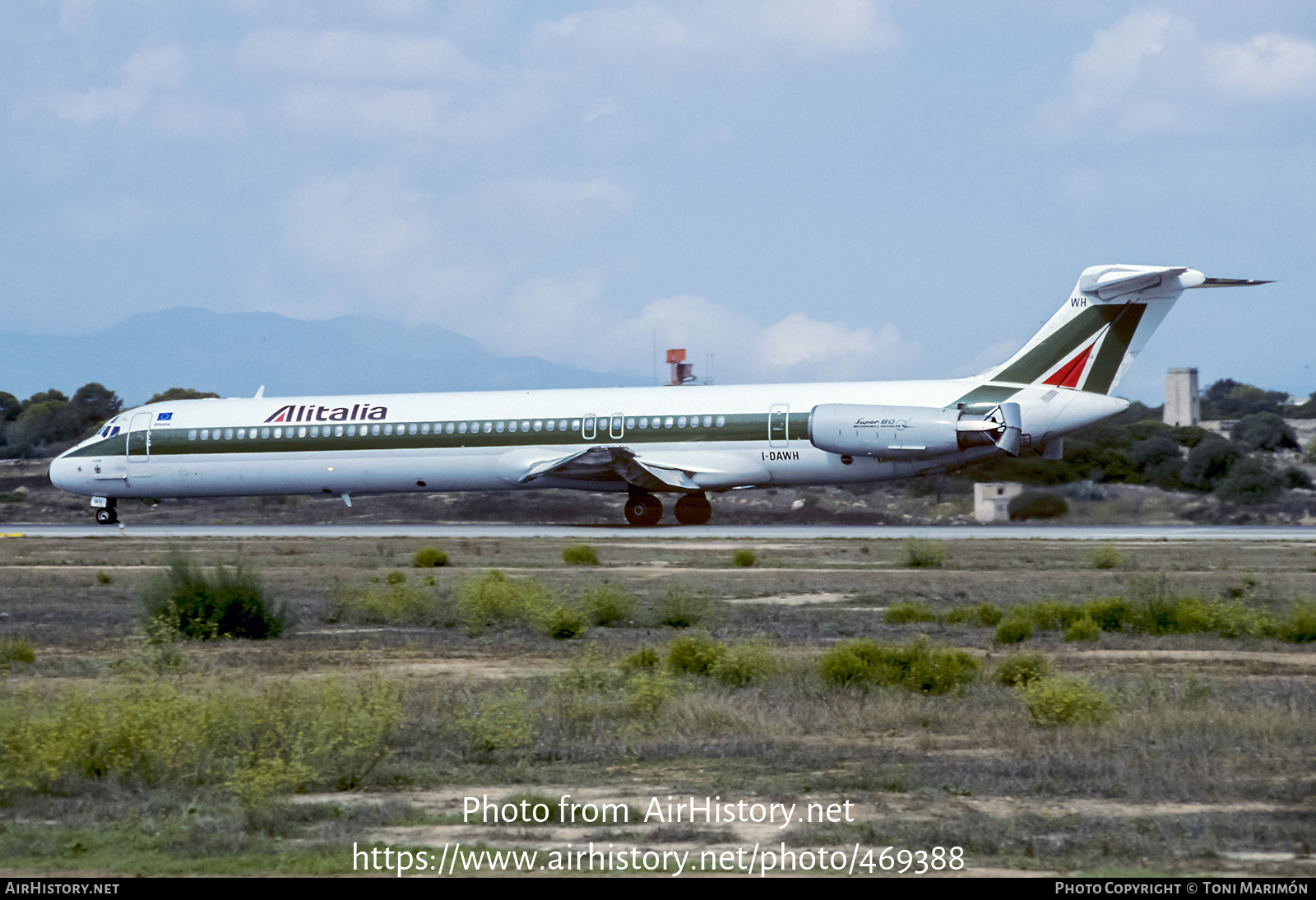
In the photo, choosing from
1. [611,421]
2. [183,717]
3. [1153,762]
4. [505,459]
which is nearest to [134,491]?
[505,459]

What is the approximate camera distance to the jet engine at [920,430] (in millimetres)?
32906

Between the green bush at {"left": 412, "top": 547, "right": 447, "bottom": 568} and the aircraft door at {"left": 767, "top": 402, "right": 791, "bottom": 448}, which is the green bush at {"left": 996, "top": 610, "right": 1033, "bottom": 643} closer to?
the green bush at {"left": 412, "top": 547, "right": 447, "bottom": 568}

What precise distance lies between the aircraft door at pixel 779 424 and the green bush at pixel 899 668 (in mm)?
21343

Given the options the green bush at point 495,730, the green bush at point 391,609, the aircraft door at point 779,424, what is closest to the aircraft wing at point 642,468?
the aircraft door at point 779,424

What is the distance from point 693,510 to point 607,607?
67.5ft

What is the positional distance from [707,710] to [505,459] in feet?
86.3

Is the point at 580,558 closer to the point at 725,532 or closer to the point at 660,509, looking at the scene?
the point at 725,532

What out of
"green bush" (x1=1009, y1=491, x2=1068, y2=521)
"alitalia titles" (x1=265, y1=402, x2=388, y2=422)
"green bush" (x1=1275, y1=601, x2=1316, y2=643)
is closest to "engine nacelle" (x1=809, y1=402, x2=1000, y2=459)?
"green bush" (x1=1009, y1=491, x2=1068, y2=521)

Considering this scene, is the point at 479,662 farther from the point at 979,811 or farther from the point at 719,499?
the point at 719,499

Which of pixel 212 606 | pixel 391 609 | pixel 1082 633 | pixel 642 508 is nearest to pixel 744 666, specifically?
pixel 1082 633

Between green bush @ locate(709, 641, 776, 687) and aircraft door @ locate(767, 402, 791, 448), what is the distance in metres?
21.3

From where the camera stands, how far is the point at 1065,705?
34.9 feet

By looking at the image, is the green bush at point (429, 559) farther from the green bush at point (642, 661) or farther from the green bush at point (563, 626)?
the green bush at point (642, 661)
